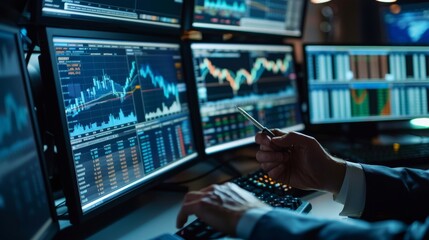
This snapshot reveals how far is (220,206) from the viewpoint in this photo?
745mm

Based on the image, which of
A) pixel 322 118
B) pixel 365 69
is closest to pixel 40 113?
pixel 322 118

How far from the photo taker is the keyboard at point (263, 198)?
2.66 feet

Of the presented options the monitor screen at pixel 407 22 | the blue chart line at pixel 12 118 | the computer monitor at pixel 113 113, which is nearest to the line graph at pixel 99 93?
the computer monitor at pixel 113 113

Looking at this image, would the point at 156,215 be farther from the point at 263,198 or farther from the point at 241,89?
the point at 241,89

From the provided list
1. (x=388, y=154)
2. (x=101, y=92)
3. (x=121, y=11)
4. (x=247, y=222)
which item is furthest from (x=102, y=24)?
(x=388, y=154)

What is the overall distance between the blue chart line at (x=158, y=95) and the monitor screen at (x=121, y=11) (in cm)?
14

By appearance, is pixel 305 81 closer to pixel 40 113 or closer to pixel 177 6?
pixel 177 6

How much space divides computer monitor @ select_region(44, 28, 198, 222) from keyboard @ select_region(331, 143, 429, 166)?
58 cm

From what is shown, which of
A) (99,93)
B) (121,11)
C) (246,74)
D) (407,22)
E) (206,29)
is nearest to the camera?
(99,93)

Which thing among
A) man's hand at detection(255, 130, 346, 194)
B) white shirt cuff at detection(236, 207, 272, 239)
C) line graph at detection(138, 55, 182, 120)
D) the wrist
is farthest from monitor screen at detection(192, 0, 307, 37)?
white shirt cuff at detection(236, 207, 272, 239)

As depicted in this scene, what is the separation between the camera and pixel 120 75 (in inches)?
40.1

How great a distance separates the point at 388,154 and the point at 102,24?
101 cm

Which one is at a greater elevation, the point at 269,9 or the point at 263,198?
the point at 269,9

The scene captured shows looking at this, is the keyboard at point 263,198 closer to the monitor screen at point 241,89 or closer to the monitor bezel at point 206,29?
the monitor screen at point 241,89
